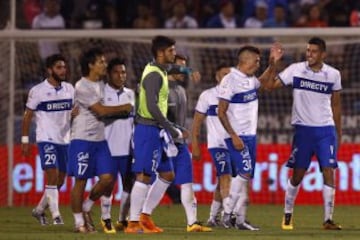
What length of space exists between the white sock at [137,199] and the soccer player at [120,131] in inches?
31.3

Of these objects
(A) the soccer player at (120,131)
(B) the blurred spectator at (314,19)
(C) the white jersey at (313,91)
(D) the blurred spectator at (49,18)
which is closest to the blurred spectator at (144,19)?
(D) the blurred spectator at (49,18)

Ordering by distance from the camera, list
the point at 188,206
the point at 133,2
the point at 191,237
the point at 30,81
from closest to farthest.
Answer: the point at 191,237 → the point at 188,206 → the point at 30,81 → the point at 133,2

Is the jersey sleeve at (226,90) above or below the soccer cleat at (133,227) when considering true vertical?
above

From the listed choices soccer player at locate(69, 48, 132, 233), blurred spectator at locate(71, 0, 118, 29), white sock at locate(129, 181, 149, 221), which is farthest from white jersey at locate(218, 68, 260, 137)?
blurred spectator at locate(71, 0, 118, 29)

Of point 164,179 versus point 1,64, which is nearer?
point 164,179

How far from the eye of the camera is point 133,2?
27.5 metres

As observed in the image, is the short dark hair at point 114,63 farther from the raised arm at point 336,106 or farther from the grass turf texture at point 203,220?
the raised arm at point 336,106

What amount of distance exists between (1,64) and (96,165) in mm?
7945

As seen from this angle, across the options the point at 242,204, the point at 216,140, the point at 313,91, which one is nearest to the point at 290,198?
the point at 242,204

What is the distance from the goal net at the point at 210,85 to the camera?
2341 cm

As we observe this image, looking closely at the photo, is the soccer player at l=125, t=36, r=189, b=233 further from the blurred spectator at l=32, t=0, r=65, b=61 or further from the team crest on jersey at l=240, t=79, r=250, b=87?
the blurred spectator at l=32, t=0, r=65, b=61

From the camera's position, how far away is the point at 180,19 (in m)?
26.5

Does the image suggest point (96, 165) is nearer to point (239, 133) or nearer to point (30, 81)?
point (239, 133)

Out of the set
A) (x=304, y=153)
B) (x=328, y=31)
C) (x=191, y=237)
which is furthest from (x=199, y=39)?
(x=191, y=237)
